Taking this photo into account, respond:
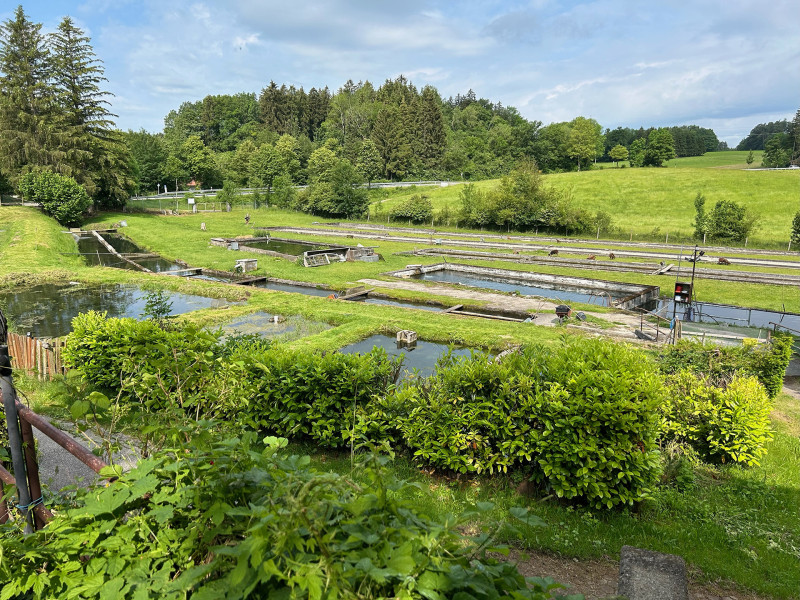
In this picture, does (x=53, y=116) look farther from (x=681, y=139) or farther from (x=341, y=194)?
(x=681, y=139)

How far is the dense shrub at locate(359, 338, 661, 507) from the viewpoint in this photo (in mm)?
5355

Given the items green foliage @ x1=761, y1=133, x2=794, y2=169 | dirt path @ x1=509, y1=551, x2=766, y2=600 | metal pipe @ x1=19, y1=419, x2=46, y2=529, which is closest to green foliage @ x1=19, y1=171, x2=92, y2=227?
metal pipe @ x1=19, y1=419, x2=46, y2=529

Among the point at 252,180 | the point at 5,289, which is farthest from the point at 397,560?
the point at 252,180

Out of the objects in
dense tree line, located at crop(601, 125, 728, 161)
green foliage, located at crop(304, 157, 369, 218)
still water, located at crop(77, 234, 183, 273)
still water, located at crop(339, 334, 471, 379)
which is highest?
dense tree line, located at crop(601, 125, 728, 161)

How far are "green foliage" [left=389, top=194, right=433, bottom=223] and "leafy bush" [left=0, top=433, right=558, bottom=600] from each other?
5372 centimetres

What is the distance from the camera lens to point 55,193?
42.6 metres

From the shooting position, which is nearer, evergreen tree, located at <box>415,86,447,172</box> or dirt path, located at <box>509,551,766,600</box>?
dirt path, located at <box>509,551,766,600</box>

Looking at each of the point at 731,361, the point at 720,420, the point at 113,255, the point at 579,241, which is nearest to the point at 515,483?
the point at 720,420

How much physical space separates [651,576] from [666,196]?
215 ft

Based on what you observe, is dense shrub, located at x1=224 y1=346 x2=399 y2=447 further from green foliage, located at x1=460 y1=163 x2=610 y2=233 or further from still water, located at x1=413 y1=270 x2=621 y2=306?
green foliage, located at x1=460 y1=163 x2=610 y2=233

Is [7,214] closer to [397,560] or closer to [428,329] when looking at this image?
[428,329]

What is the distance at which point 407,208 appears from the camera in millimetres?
55562

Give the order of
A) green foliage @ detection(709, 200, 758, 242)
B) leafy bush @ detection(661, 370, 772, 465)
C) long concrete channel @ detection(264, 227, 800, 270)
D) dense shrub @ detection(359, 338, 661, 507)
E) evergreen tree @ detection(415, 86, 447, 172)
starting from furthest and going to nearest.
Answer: evergreen tree @ detection(415, 86, 447, 172)
green foliage @ detection(709, 200, 758, 242)
long concrete channel @ detection(264, 227, 800, 270)
leafy bush @ detection(661, 370, 772, 465)
dense shrub @ detection(359, 338, 661, 507)

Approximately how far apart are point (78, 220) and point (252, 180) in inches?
1071
